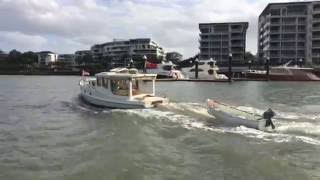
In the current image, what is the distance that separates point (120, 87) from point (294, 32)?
138433 millimetres

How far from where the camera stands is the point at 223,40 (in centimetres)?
18488

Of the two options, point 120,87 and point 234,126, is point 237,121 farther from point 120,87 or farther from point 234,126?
point 120,87

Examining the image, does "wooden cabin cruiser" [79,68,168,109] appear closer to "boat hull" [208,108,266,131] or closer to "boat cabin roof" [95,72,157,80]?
"boat cabin roof" [95,72,157,80]

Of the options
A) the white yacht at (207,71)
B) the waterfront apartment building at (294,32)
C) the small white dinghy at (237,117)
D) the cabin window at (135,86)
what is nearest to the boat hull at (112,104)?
the cabin window at (135,86)

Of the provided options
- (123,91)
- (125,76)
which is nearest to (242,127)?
(125,76)

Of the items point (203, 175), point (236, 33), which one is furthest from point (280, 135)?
point (236, 33)

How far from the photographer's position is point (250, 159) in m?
18.5

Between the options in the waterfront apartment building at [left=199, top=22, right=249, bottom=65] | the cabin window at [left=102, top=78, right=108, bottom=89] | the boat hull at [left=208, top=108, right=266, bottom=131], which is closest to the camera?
the boat hull at [left=208, top=108, right=266, bottom=131]

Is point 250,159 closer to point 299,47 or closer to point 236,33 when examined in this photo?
point 299,47

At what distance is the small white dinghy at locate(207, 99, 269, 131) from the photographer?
24.7 metres

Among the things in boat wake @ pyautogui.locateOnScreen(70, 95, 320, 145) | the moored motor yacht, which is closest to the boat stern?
boat wake @ pyautogui.locateOnScreen(70, 95, 320, 145)

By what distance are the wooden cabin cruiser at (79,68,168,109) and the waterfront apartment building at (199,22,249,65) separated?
144350mm

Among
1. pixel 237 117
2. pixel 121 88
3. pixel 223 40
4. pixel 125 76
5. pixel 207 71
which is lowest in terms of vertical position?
pixel 237 117

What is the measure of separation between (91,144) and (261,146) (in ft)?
25.0
